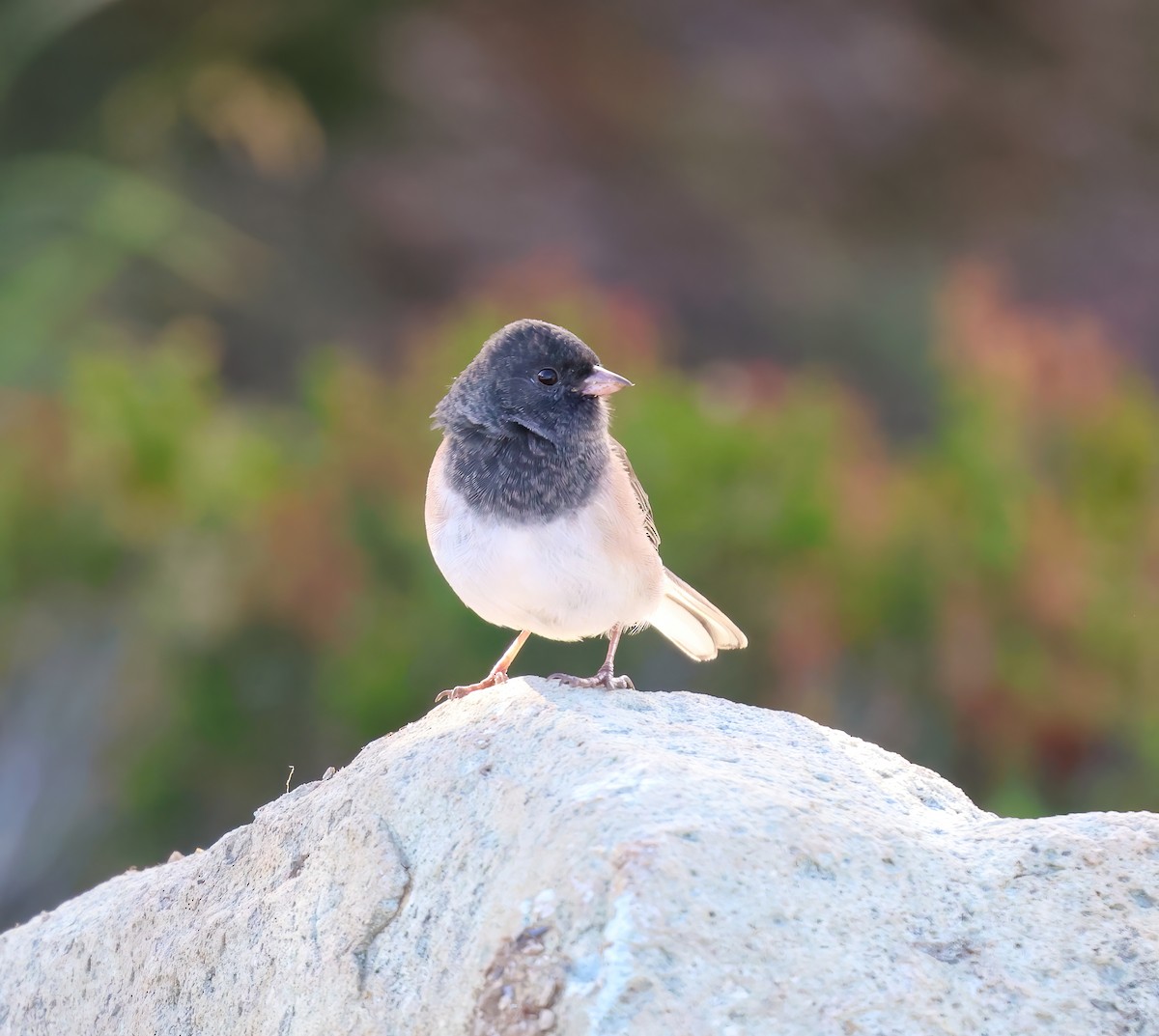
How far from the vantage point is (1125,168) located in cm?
1157

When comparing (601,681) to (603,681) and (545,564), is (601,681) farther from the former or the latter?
(545,564)

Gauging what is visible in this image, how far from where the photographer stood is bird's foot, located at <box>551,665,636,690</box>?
2520 millimetres

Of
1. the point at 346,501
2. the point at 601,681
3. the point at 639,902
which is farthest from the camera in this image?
the point at 346,501

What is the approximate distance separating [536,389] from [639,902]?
4.58 feet

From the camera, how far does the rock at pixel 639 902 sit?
1646 millimetres

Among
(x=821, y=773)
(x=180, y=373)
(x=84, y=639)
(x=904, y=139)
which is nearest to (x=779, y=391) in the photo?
(x=180, y=373)

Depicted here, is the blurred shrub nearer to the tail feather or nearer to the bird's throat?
the tail feather

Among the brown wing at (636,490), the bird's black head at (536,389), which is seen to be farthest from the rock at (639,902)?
the brown wing at (636,490)

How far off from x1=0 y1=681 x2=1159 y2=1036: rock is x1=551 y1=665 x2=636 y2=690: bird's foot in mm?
218

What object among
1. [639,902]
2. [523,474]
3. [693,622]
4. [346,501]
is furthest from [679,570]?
[639,902]

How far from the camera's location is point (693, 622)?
10.4 feet

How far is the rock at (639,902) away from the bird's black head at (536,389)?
0.72m

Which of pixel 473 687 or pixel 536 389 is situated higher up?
pixel 536 389

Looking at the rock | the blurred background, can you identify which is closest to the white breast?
the rock
